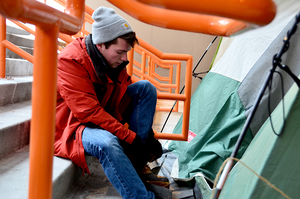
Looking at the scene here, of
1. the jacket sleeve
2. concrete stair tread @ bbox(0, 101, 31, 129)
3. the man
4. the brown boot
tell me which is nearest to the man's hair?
the man

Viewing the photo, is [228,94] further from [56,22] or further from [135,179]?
[56,22]

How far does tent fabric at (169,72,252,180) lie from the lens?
135 cm

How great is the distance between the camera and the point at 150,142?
1279 mm

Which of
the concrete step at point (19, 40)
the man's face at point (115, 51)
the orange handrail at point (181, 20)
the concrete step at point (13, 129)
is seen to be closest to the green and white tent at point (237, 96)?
the man's face at point (115, 51)

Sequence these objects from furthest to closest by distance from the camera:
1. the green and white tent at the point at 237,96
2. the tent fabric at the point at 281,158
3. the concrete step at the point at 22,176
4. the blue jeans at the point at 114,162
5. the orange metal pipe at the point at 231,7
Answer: the green and white tent at the point at 237,96
the blue jeans at the point at 114,162
the concrete step at the point at 22,176
the tent fabric at the point at 281,158
the orange metal pipe at the point at 231,7

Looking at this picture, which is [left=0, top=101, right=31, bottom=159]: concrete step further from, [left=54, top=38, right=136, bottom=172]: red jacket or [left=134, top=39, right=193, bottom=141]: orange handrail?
[left=134, top=39, right=193, bottom=141]: orange handrail

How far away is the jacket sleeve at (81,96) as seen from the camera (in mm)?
1065

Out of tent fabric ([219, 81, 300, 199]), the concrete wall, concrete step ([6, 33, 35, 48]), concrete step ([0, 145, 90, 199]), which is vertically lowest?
the concrete wall

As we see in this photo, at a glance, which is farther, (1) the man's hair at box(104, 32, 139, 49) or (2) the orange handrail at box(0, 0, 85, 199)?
(1) the man's hair at box(104, 32, 139, 49)

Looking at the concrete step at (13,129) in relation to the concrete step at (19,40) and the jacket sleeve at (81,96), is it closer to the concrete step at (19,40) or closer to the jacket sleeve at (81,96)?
the jacket sleeve at (81,96)

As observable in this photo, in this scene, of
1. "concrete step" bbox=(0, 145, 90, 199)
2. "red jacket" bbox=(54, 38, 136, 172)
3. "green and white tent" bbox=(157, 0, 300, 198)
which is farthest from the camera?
"green and white tent" bbox=(157, 0, 300, 198)

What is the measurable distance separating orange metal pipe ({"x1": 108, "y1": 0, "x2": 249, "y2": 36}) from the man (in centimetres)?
67

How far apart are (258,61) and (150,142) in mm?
731

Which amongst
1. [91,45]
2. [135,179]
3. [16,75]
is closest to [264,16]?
[135,179]
